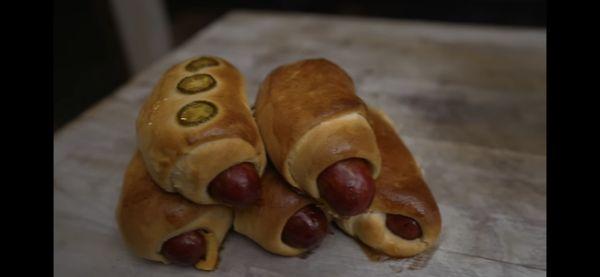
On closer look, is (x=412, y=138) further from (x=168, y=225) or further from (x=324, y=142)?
(x=168, y=225)

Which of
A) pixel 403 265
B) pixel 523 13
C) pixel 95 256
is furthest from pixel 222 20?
pixel 523 13

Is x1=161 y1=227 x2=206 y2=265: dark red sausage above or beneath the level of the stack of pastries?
beneath

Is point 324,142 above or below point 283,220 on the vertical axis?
above

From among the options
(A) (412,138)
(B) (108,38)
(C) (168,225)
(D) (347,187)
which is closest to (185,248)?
(C) (168,225)

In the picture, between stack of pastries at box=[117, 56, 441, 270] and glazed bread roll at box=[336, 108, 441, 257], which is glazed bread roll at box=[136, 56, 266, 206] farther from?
glazed bread roll at box=[336, 108, 441, 257]

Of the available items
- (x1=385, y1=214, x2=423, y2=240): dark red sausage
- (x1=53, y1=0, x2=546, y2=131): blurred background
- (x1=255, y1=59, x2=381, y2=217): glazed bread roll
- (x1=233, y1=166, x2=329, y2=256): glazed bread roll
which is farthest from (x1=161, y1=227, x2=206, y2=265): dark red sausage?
(x1=53, y1=0, x2=546, y2=131): blurred background

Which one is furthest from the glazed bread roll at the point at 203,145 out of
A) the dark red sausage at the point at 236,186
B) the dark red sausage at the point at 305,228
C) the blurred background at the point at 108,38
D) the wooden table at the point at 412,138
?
the blurred background at the point at 108,38
